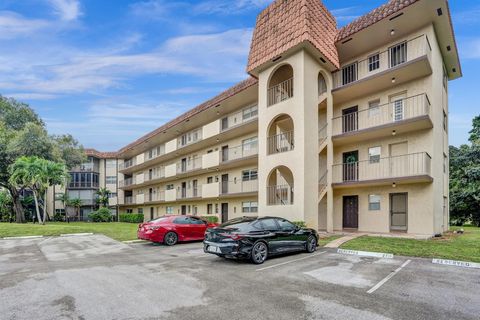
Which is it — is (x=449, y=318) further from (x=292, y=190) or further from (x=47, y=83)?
(x=47, y=83)

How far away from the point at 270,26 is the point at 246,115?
24.9 ft

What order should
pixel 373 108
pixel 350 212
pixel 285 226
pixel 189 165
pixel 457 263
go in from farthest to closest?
pixel 189 165 → pixel 350 212 → pixel 373 108 → pixel 285 226 → pixel 457 263

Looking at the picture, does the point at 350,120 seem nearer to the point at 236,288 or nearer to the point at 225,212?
the point at 225,212

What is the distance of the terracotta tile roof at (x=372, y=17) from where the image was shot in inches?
564

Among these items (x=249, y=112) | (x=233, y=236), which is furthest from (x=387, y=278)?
(x=249, y=112)

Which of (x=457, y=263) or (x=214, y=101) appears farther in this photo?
(x=214, y=101)

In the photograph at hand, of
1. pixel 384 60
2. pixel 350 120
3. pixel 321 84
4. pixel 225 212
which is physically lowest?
pixel 225 212

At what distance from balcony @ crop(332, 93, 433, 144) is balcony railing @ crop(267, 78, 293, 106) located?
3097mm

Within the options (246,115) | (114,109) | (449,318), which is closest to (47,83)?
(114,109)

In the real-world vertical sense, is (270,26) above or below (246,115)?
above

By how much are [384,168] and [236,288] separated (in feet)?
40.6

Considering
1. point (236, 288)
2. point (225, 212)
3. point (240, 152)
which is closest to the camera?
point (236, 288)

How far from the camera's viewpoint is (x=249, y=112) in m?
24.0

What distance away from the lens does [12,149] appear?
3278 centimetres
